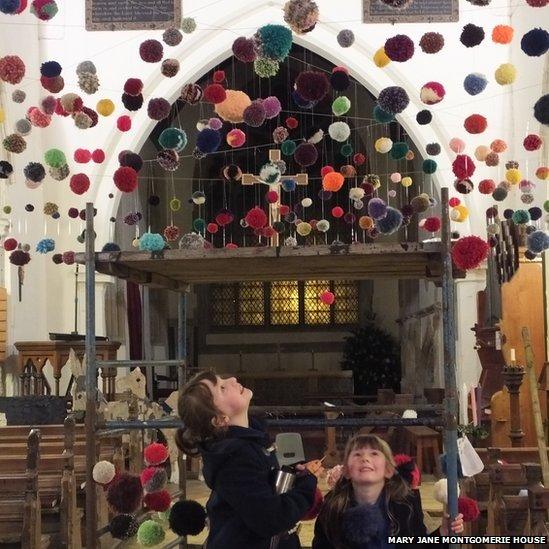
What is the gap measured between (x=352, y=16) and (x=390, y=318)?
7.94 meters

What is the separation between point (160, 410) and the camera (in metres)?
9.32

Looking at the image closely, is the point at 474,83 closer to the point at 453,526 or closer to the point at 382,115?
the point at 382,115

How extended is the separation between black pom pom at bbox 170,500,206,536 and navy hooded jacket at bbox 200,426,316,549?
74cm

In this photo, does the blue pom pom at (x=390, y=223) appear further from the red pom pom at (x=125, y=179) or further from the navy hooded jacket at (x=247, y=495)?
the navy hooded jacket at (x=247, y=495)

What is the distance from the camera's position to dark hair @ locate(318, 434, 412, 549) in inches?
125

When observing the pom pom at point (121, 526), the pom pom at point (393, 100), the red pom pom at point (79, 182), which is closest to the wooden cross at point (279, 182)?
the red pom pom at point (79, 182)

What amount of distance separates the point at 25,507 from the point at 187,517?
1.37 metres

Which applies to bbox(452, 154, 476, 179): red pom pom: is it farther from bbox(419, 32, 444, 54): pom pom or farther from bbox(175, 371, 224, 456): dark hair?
bbox(175, 371, 224, 456): dark hair

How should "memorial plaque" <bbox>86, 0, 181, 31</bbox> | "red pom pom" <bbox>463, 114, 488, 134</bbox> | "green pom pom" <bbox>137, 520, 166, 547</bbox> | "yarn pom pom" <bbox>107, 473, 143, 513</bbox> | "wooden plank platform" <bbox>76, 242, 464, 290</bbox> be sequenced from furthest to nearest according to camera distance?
"memorial plaque" <bbox>86, 0, 181, 31</bbox> → "red pom pom" <bbox>463, 114, 488, 134</bbox> → "yarn pom pom" <bbox>107, 473, 143, 513</bbox> → "green pom pom" <bbox>137, 520, 166, 547</bbox> → "wooden plank platform" <bbox>76, 242, 464, 290</bbox>

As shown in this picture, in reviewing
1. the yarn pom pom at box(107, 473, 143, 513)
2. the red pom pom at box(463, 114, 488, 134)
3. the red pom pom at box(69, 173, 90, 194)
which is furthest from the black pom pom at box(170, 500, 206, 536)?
the red pom pom at box(463, 114, 488, 134)

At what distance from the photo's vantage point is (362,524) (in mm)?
3104

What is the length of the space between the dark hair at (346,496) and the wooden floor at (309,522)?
150 inches

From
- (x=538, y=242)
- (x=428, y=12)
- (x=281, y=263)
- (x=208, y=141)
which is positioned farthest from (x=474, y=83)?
(x=428, y=12)

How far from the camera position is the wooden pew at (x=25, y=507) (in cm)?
477
